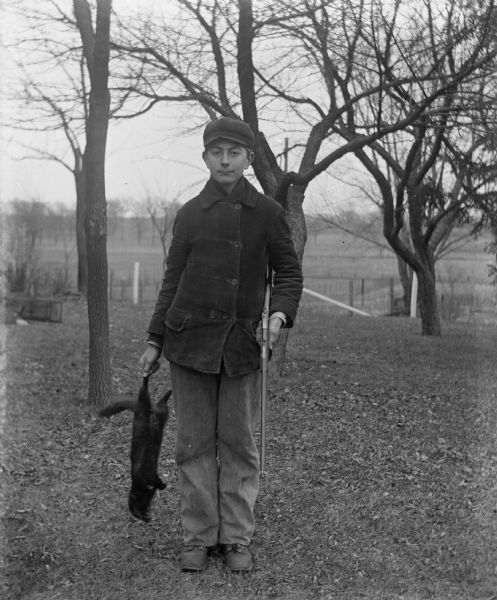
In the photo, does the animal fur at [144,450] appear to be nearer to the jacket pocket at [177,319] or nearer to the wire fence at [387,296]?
the jacket pocket at [177,319]

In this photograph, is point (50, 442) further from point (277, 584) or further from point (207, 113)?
point (207, 113)

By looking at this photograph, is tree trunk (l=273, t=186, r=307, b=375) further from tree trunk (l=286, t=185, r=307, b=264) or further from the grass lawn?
the grass lawn

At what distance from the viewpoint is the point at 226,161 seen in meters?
3.78

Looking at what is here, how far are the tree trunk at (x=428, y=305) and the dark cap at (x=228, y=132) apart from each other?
37.0 feet

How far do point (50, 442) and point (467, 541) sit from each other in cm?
312

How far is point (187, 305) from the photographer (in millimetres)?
3787

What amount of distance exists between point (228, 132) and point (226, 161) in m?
0.13

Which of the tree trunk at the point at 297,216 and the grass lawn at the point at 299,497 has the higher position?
the tree trunk at the point at 297,216

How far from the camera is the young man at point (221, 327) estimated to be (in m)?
3.75

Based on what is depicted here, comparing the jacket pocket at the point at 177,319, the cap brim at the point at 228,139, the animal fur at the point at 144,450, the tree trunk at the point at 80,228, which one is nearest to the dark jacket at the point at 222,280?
the jacket pocket at the point at 177,319

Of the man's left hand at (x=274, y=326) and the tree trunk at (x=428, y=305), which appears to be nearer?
the man's left hand at (x=274, y=326)

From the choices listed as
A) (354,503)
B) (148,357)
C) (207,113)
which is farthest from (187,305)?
(207,113)

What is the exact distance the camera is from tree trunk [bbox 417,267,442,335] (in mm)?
14578

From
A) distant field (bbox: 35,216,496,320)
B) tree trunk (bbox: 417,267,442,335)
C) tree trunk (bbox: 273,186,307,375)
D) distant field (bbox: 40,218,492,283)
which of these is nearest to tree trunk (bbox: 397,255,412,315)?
distant field (bbox: 35,216,496,320)
